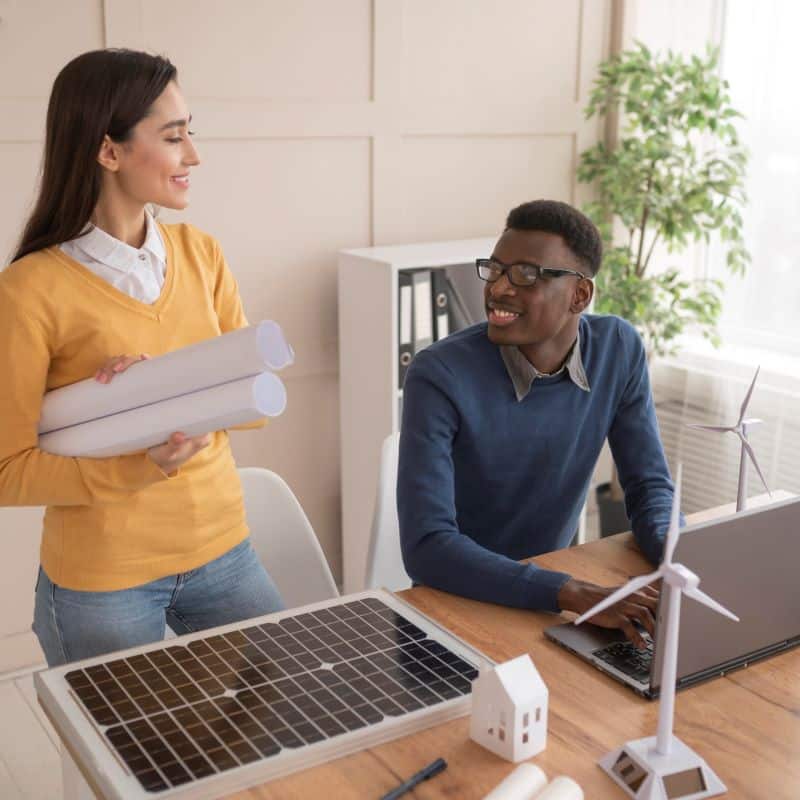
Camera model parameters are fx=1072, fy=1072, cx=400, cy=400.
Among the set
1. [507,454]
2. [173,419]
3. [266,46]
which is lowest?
[507,454]

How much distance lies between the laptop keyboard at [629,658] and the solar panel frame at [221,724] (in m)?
0.18

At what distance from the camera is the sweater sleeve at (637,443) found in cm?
210

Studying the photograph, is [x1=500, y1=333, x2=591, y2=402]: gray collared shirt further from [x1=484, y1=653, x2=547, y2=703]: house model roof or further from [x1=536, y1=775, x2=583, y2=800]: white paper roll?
[x1=536, y1=775, x2=583, y2=800]: white paper roll

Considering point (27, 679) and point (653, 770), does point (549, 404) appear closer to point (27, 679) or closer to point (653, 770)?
point (653, 770)

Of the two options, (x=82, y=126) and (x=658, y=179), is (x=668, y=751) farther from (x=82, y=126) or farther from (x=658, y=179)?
(x=658, y=179)

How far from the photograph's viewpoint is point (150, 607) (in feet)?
5.81

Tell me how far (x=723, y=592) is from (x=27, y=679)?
2.38m

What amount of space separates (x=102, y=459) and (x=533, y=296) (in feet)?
2.77

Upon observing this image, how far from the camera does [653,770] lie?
1220mm

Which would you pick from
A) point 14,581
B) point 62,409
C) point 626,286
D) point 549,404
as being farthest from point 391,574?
point 626,286

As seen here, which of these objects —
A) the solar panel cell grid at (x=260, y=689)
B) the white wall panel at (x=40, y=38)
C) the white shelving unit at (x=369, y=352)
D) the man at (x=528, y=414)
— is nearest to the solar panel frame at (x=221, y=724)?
the solar panel cell grid at (x=260, y=689)

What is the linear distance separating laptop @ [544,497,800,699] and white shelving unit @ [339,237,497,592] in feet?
5.70

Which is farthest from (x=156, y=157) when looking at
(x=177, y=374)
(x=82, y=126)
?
(x=177, y=374)

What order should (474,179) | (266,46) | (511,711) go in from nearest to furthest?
(511,711), (266,46), (474,179)
